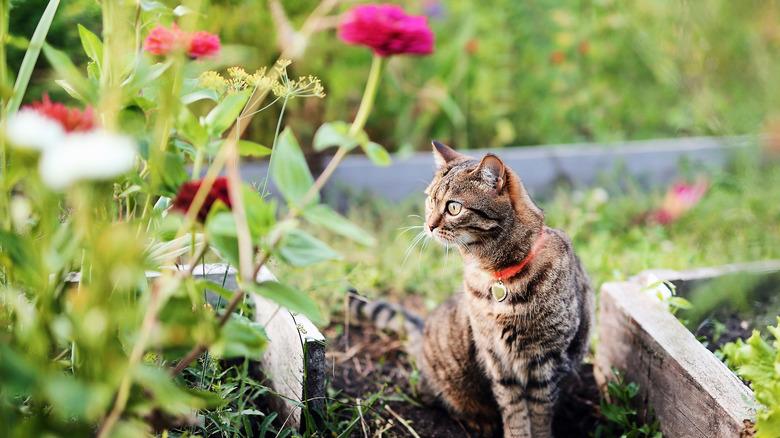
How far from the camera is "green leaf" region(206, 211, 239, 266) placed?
94 centimetres

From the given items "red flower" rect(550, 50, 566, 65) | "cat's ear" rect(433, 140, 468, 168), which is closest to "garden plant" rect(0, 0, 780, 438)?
"cat's ear" rect(433, 140, 468, 168)

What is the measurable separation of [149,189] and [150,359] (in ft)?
1.28

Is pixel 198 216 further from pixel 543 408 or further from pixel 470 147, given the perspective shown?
pixel 470 147

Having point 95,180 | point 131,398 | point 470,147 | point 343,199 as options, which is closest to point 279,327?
point 131,398

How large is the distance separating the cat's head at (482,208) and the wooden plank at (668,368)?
0.37 meters

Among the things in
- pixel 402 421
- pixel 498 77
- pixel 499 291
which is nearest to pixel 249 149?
pixel 499 291

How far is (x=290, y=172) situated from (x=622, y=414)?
120 centimetres

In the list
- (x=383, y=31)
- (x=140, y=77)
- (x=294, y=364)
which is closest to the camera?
(x=383, y=31)

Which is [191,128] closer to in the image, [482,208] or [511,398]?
[482,208]

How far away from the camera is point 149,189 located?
110 centimetres

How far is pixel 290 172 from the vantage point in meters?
1.00

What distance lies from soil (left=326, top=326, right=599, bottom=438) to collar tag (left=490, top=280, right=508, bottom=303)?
13.8 inches

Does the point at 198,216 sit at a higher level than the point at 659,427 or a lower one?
higher

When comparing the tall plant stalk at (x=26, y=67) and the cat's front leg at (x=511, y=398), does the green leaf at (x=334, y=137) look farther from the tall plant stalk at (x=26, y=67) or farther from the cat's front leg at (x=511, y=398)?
the cat's front leg at (x=511, y=398)
